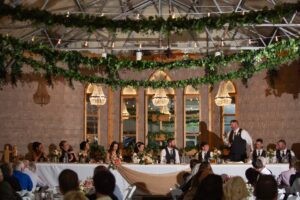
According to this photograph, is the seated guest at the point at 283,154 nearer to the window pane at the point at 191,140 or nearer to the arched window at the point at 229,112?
the arched window at the point at 229,112

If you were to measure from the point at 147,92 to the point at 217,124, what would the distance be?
2.33 m

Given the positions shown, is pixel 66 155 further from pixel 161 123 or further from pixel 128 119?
pixel 161 123

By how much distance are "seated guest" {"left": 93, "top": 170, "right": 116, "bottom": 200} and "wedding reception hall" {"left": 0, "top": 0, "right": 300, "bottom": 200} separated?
651 centimetres

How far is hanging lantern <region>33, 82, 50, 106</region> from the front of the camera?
17672 mm

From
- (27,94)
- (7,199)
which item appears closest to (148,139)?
(27,94)

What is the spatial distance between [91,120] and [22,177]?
983 cm

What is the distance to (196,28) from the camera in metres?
9.71

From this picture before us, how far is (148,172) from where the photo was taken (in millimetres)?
12008

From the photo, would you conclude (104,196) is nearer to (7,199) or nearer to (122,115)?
(7,199)

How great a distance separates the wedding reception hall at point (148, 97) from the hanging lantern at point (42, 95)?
0.10ft

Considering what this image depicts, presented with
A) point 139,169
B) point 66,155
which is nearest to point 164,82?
point 66,155

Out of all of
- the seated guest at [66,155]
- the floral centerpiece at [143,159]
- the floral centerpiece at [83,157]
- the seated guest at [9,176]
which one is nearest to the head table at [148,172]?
the floral centerpiece at [143,159]

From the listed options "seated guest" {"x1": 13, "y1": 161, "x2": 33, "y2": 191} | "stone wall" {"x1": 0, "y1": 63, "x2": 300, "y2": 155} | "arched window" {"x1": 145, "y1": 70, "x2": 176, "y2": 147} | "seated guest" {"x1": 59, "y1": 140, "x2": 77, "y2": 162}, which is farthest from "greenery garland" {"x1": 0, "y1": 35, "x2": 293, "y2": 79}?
"arched window" {"x1": 145, "y1": 70, "x2": 176, "y2": 147}

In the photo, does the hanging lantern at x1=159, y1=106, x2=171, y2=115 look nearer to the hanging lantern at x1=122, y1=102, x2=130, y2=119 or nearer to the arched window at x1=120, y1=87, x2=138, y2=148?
the arched window at x1=120, y1=87, x2=138, y2=148
